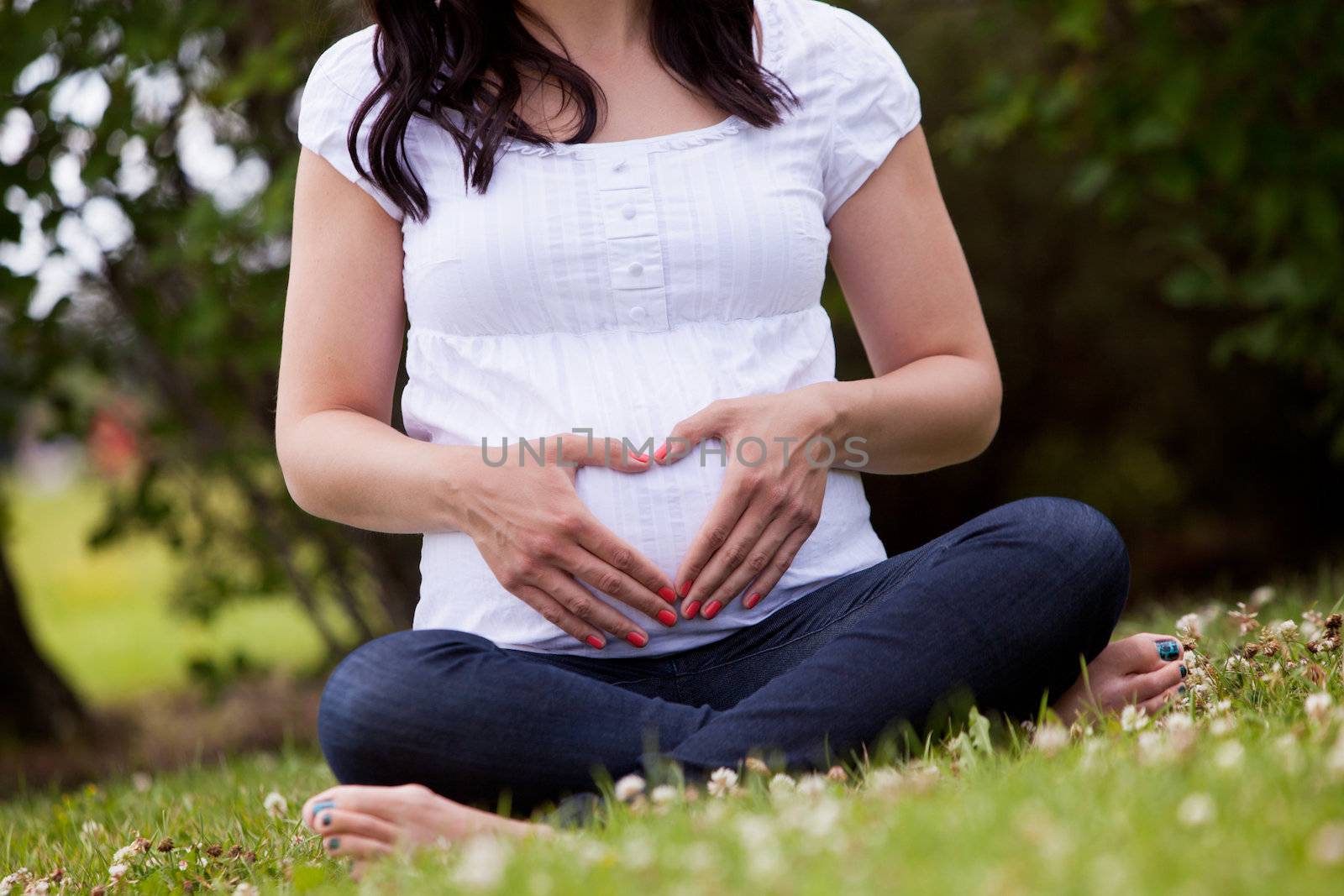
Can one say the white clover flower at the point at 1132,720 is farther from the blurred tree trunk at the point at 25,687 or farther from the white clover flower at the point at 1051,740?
the blurred tree trunk at the point at 25,687

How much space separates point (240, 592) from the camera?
480 cm

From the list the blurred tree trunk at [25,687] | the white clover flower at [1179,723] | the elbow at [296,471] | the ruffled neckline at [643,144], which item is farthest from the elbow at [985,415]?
the blurred tree trunk at [25,687]

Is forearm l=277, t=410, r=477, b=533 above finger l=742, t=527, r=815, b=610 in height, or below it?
above

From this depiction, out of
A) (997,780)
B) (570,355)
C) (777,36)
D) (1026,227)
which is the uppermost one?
(777,36)

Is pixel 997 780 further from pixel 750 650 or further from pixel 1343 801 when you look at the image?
pixel 750 650

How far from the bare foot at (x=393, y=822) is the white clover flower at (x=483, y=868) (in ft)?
0.74

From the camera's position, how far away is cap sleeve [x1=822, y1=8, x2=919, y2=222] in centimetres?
221

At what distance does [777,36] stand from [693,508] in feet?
2.93

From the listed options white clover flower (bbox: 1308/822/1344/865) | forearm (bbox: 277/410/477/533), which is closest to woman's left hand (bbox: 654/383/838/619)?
forearm (bbox: 277/410/477/533)

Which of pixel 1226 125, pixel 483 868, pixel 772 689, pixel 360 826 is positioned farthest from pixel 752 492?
pixel 1226 125

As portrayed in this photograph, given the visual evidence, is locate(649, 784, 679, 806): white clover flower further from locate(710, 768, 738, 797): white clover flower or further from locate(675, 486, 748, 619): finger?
locate(675, 486, 748, 619): finger

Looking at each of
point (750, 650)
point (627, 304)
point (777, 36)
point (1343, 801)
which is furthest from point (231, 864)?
point (777, 36)

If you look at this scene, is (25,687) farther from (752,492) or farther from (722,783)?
(722,783)

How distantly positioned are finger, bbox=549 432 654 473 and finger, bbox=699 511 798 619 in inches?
6.9
